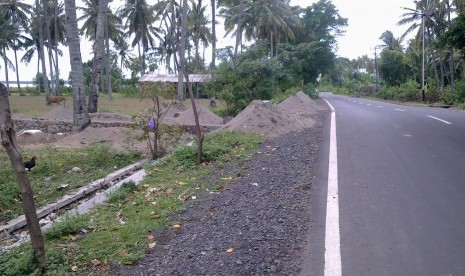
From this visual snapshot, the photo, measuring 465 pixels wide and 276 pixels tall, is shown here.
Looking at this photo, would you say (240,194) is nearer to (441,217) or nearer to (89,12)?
(441,217)

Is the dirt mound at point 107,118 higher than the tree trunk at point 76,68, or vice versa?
the tree trunk at point 76,68

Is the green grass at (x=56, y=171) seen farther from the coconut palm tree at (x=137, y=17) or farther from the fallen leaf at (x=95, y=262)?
the coconut palm tree at (x=137, y=17)

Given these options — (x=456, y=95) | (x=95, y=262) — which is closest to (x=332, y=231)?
(x=95, y=262)

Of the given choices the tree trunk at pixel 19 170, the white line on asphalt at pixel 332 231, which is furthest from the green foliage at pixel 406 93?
the tree trunk at pixel 19 170

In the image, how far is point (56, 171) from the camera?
9.90 meters

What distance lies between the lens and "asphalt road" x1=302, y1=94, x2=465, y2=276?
14.0ft

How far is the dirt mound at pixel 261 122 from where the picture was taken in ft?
46.6

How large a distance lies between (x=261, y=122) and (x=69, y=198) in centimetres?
807

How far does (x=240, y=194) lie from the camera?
21.9 ft

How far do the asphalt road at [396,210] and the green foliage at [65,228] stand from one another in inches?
110

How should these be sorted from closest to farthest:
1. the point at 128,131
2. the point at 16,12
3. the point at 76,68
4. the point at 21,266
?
the point at 21,266 → the point at 128,131 → the point at 76,68 → the point at 16,12

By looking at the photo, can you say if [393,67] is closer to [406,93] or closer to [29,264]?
[406,93]

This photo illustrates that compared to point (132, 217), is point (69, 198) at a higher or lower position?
lower

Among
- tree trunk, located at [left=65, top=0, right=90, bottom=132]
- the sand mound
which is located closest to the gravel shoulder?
tree trunk, located at [left=65, top=0, right=90, bottom=132]
